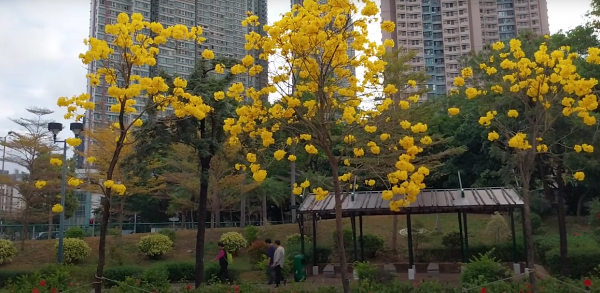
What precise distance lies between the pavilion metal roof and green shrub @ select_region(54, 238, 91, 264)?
30.7 feet

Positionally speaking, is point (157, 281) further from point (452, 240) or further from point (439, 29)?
point (439, 29)

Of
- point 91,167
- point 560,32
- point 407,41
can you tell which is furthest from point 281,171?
point 407,41

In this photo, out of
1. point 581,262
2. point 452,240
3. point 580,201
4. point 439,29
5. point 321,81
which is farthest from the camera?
point 439,29

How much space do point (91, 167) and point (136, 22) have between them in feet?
62.9

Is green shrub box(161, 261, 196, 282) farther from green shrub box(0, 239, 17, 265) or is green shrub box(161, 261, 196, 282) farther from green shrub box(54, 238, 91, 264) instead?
green shrub box(0, 239, 17, 265)

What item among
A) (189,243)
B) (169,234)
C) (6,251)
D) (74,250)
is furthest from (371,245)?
(6,251)

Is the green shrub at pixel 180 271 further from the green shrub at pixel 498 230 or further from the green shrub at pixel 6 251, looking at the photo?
the green shrub at pixel 498 230

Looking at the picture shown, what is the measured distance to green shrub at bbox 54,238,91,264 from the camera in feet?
58.3

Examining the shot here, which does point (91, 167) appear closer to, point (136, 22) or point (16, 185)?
point (16, 185)

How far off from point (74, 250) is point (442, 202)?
43.7 ft

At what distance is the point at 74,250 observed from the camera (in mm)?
17859

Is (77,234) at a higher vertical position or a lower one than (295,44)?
lower

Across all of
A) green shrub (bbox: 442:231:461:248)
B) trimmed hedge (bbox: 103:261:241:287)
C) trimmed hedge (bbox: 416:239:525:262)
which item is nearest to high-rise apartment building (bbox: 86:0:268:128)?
green shrub (bbox: 442:231:461:248)

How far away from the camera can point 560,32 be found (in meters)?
24.9
